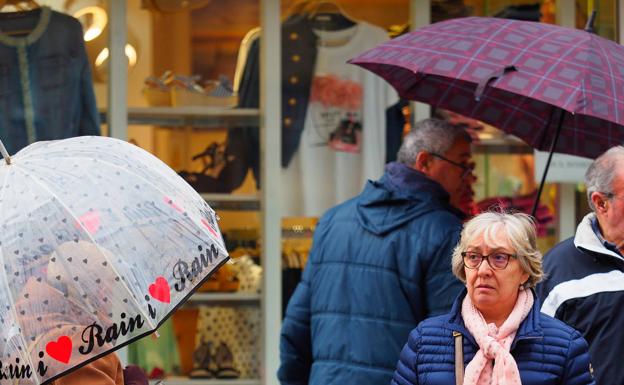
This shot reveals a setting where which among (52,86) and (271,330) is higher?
(52,86)

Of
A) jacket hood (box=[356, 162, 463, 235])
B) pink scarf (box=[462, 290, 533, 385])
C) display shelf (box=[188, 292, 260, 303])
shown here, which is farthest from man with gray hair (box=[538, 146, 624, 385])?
display shelf (box=[188, 292, 260, 303])

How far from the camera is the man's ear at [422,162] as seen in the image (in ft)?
18.5

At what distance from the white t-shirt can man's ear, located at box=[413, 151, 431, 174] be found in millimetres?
2099

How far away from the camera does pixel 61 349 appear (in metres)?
3.22

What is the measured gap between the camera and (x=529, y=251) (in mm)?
4211

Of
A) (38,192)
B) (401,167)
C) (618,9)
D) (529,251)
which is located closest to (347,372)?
(401,167)

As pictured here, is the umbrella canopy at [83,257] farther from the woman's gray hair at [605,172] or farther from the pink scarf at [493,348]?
the woman's gray hair at [605,172]

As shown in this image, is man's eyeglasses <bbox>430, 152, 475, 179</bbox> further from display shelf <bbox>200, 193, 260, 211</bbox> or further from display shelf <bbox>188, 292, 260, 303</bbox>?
display shelf <bbox>188, 292, 260, 303</bbox>

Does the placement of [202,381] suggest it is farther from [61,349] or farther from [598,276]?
[61,349]

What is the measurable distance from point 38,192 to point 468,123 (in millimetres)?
4878

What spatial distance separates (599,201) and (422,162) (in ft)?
2.71

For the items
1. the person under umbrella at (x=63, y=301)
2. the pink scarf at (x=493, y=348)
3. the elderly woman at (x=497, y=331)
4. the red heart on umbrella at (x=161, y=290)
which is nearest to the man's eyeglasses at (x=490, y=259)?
the elderly woman at (x=497, y=331)

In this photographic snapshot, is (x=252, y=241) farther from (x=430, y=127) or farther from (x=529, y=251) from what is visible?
(x=529, y=251)

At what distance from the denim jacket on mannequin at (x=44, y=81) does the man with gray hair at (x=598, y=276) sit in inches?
115
